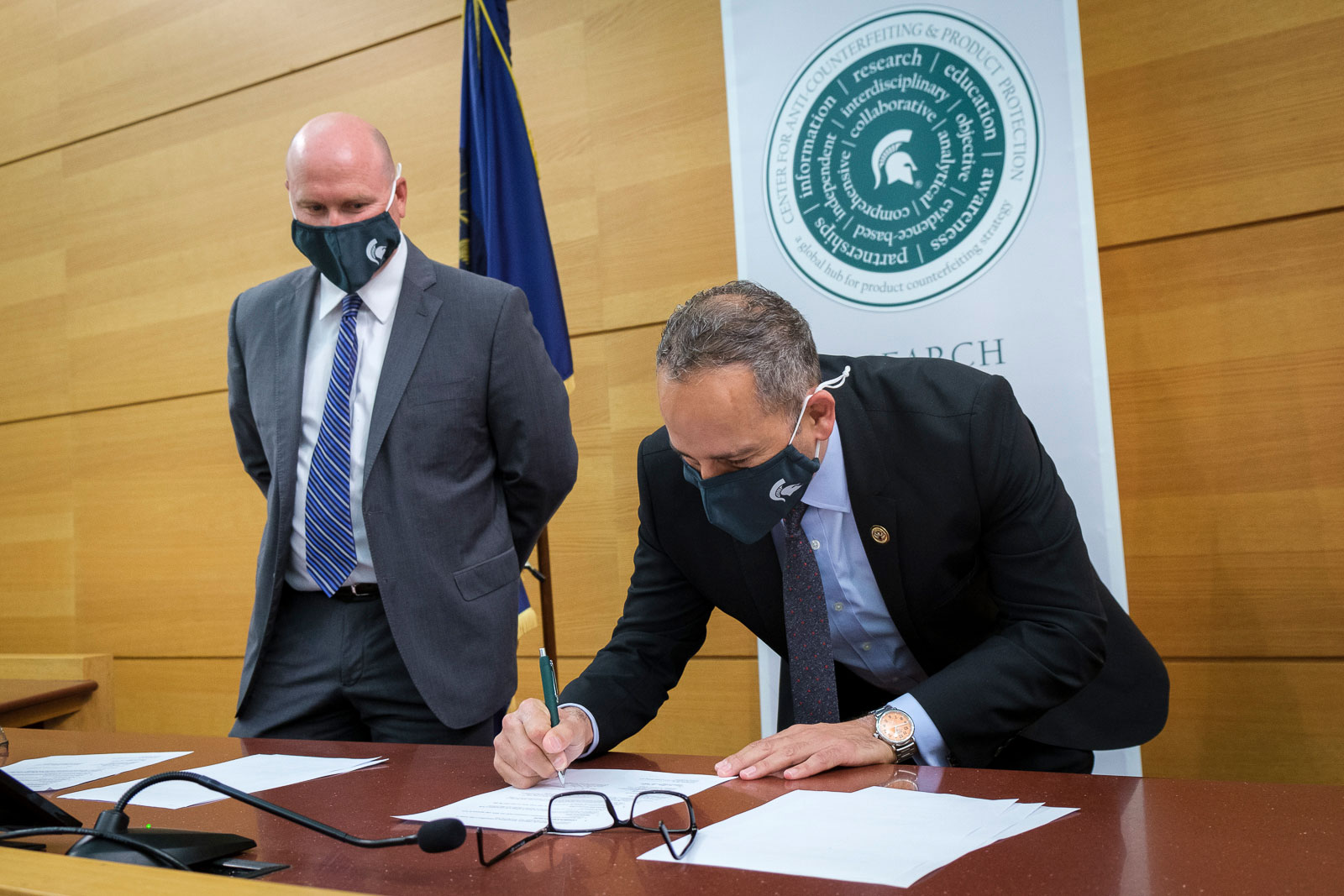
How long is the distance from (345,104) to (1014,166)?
7.51ft

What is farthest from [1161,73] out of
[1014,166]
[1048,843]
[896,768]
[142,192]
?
[142,192]

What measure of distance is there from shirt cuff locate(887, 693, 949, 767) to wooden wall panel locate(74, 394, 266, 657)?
279 cm

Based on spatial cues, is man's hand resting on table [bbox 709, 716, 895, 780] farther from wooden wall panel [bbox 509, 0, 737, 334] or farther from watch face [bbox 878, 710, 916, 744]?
wooden wall panel [bbox 509, 0, 737, 334]

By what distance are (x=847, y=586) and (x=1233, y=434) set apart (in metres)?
1.17

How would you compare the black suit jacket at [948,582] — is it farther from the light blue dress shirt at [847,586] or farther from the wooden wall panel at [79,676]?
the wooden wall panel at [79,676]

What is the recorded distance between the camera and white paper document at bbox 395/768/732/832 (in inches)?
39.8

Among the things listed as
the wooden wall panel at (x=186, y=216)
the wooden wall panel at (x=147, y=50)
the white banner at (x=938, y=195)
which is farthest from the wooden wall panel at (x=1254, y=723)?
the wooden wall panel at (x=147, y=50)

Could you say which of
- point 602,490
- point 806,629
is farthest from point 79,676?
point 806,629

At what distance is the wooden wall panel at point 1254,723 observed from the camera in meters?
2.14

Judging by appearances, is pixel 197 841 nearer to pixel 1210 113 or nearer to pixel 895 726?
pixel 895 726

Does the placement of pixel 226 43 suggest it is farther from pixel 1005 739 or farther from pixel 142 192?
pixel 1005 739

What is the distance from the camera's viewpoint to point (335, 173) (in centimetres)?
193

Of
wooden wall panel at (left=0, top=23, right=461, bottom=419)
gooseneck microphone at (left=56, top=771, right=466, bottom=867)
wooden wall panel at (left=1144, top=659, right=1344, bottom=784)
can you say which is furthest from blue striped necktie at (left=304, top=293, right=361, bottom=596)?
wooden wall panel at (left=1144, top=659, right=1344, bottom=784)

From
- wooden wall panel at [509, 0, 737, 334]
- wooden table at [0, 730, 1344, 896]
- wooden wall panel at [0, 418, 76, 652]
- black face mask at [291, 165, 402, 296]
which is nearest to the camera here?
wooden table at [0, 730, 1344, 896]
